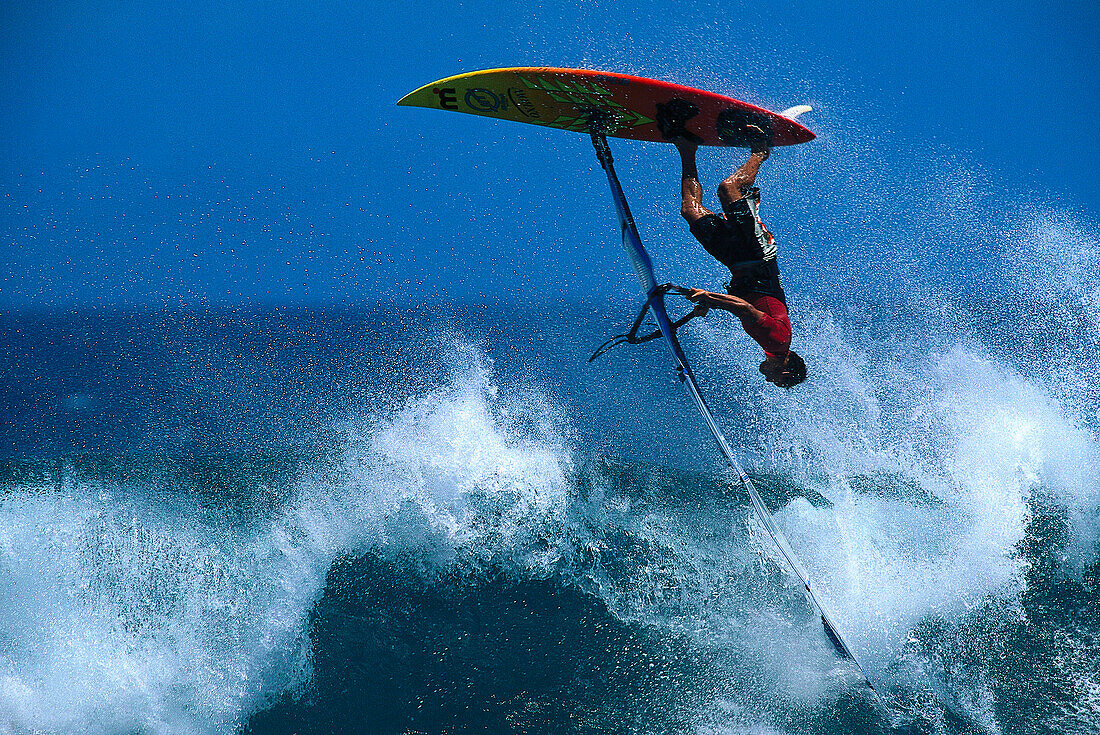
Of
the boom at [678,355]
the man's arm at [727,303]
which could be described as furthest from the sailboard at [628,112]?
the man's arm at [727,303]

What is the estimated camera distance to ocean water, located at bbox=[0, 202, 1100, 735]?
15.9ft

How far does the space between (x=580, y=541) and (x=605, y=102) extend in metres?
3.76

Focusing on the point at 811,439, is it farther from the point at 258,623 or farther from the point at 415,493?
the point at 258,623

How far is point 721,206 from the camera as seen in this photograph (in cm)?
400

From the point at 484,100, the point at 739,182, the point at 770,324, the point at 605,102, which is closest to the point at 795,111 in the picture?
the point at 739,182

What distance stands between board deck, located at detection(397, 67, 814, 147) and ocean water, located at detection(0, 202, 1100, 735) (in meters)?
3.58

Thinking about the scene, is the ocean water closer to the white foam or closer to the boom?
the white foam

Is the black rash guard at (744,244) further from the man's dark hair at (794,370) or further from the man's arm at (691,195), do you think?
the man's dark hair at (794,370)

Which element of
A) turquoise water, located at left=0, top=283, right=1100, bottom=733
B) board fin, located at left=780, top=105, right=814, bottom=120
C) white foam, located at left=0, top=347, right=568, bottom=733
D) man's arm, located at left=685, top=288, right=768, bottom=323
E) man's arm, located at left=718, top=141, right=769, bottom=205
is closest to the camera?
man's arm, located at left=685, top=288, right=768, bottom=323

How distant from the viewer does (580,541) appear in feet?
20.2

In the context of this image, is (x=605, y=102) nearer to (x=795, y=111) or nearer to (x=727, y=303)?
(x=795, y=111)

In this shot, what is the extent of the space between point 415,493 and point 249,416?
12.1 feet

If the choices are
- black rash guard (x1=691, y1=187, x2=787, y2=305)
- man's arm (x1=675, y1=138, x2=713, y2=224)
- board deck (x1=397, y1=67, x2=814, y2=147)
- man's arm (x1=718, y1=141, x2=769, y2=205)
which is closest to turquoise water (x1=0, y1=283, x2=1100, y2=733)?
black rash guard (x1=691, y1=187, x2=787, y2=305)

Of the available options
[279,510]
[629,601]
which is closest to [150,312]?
[279,510]
